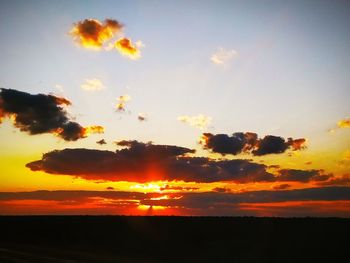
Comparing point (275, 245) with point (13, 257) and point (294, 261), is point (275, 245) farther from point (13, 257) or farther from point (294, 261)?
point (13, 257)

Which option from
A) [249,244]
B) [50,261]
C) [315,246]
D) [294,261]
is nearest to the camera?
[50,261]

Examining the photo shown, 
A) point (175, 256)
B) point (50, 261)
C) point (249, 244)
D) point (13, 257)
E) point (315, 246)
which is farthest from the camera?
point (249, 244)

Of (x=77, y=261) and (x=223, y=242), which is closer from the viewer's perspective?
(x=77, y=261)

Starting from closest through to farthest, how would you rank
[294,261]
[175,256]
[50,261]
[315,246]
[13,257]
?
[50,261] < [13,257] < [294,261] < [175,256] < [315,246]

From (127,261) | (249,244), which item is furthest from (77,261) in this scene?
(249,244)

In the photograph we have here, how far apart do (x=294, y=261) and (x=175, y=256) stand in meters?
6.87

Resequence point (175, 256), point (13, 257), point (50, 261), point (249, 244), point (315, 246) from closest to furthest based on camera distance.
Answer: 1. point (50, 261)
2. point (13, 257)
3. point (175, 256)
4. point (315, 246)
5. point (249, 244)

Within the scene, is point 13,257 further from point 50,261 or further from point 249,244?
point 249,244

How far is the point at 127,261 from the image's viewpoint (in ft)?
65.7

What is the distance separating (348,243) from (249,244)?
24.9ft

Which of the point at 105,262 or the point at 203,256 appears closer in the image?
the point at 105,262

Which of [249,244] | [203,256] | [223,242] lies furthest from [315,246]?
[203,256]

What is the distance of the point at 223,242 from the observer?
108 feet

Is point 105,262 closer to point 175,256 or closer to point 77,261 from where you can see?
point 77,261
